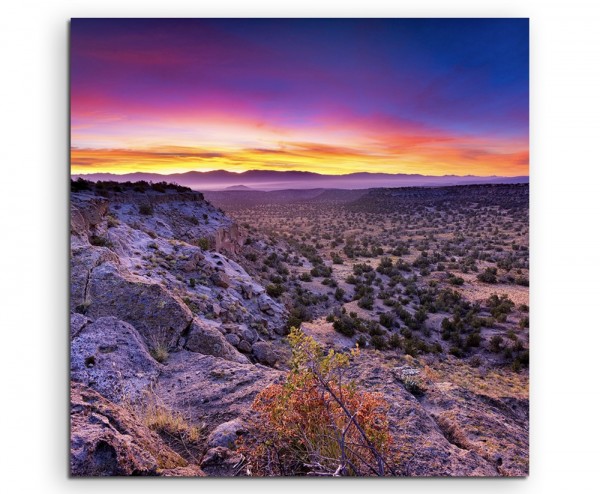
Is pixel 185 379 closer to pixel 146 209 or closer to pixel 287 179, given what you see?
pixel 287 179

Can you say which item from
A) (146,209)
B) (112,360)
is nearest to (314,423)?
(112,360)

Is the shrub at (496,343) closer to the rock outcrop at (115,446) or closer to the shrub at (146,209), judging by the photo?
the rock outcrop at (115,446)

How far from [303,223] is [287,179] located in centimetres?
124

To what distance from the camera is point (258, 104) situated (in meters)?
5.68

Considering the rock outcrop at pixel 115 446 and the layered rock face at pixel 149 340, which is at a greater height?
the layered rock face at pixel 149 340

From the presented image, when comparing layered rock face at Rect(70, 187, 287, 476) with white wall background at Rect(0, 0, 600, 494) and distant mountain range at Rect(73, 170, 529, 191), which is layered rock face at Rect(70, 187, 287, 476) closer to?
white wall background at Rect(0, 0, 600, 494)

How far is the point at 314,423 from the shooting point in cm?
396
